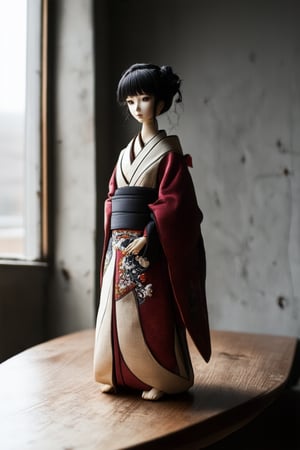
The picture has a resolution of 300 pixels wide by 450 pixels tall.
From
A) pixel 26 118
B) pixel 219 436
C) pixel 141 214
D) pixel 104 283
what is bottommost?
pixel 219 436

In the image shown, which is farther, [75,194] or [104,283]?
[75,194]

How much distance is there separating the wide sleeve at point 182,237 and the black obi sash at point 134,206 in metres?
0.02

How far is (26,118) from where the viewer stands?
1904mm

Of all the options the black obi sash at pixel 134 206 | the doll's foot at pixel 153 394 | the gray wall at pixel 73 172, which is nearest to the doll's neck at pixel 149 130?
the black obi sash at pixel 134 206

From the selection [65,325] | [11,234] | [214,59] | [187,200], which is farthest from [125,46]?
[187,200]

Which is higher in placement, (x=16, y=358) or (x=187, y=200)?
(x=187, y=200)

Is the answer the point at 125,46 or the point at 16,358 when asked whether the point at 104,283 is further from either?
the point at 125,46

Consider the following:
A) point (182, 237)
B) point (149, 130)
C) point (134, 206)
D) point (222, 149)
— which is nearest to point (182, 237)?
point (182, 237)

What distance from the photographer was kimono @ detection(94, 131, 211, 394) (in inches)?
40.9

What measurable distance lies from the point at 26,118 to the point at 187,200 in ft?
3.32

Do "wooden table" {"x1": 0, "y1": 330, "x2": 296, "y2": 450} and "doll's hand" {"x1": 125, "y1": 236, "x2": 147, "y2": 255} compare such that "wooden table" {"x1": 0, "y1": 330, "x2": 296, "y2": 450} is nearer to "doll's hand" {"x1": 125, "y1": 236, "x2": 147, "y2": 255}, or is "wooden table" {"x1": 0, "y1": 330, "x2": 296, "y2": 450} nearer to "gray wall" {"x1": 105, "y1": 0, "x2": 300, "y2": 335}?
"doll's hand" {"x1": 125, "y1": 236, "x2": 147, "y2": 255}

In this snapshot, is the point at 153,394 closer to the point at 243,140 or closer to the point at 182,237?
the point at 182,237

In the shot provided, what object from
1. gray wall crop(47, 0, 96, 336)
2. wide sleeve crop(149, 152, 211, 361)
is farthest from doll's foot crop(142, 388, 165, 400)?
gray wall crop(47, 0, 96, 336)

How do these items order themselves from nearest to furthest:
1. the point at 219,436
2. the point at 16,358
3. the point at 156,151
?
the point at 219,436 < the point at 156,151 < the point at 16,358
